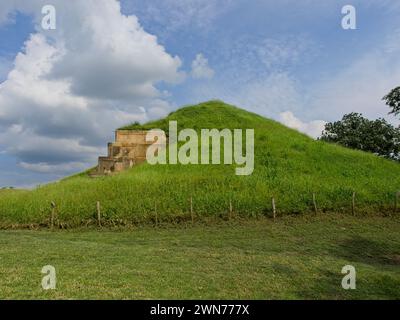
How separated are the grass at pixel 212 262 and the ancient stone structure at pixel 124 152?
9.61 meters

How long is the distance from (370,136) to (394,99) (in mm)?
6813

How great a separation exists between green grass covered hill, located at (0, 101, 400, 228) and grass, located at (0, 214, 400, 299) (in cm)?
133

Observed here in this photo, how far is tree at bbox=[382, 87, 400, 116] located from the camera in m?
33.4

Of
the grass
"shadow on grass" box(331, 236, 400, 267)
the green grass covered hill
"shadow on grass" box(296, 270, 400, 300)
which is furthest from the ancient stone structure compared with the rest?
"shadow on grass" box(296, 270, 400, 300)

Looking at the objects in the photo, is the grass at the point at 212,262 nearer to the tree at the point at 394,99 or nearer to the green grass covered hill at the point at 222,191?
the green grass covered hill at the point at 222,191

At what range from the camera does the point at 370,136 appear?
39844 millimetres

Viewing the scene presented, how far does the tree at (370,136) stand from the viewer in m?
39.2

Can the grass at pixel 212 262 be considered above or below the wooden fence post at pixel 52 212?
below

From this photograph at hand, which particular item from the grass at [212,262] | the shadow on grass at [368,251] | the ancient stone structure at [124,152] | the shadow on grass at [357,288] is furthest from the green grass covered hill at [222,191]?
the shadow on grass at [357,288]

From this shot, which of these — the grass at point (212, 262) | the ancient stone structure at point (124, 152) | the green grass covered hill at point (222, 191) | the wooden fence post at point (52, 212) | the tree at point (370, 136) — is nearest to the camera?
the grass at point (212, 262)

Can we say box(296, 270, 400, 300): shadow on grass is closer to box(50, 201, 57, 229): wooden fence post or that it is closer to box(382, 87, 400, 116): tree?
box(50, 201, 57, 229): wooden fence post
